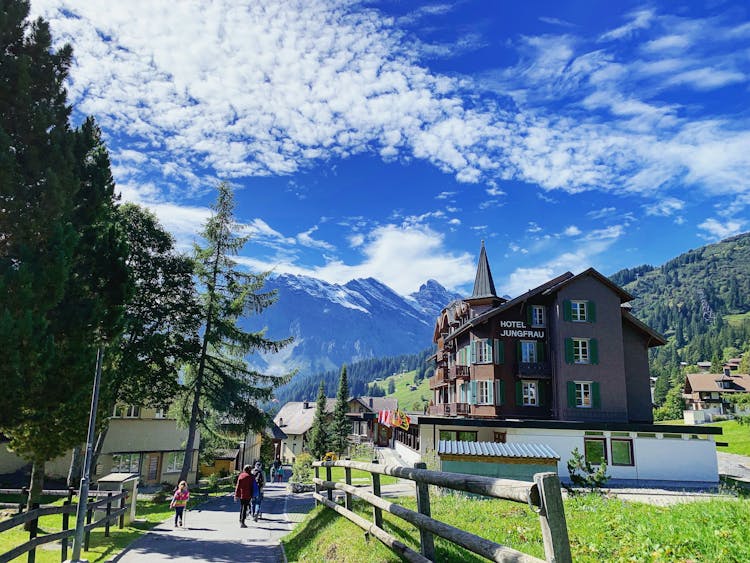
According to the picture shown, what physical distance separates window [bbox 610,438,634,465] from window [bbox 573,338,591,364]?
5898 mm

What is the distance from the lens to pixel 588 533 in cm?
773

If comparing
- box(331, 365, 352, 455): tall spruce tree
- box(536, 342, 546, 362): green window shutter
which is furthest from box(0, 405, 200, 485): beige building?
box(331, 365, 352, 455): tall spruce tree

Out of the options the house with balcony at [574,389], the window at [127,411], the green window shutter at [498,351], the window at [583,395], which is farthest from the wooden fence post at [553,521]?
the green window shutter at [498,351]

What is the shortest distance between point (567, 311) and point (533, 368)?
509cm

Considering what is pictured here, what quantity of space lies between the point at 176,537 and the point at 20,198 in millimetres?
10116

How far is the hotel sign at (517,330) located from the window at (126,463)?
95.0ft

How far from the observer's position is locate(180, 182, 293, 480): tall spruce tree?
1299 inches

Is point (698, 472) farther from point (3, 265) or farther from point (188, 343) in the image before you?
point (3, 265)

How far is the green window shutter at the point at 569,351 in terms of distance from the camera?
126 ft

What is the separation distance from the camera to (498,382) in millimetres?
40500

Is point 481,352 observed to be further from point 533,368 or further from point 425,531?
point 425,531

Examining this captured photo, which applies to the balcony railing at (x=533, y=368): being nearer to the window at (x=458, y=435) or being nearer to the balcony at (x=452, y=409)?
the window at (x=458, y=435)

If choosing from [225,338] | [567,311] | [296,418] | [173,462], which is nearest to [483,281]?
[567,311]

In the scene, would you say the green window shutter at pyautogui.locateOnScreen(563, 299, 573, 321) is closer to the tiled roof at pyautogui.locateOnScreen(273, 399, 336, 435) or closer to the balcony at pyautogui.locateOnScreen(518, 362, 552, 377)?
the balcony at pyautogui.locateOnScreen(518, 362, 552, 377)
